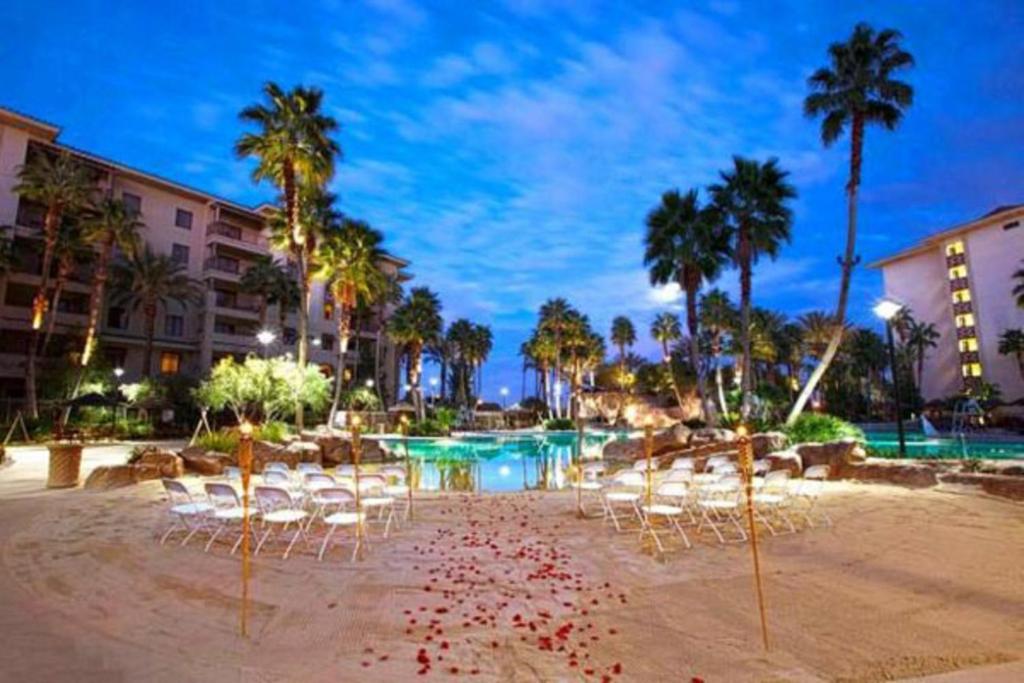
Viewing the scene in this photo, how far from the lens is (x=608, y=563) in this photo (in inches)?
261

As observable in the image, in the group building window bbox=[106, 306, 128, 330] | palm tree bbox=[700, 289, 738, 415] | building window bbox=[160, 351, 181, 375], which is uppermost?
palm tree bbox=[700, 289, 738, 415]

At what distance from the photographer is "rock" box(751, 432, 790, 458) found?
16297mm

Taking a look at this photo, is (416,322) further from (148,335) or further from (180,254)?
(180,254)

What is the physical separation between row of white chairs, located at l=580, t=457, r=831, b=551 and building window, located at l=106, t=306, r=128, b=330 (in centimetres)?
3699

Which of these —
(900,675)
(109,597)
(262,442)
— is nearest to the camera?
(900,675)

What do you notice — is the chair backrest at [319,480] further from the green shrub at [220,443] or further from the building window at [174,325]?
the building window at [174,325]

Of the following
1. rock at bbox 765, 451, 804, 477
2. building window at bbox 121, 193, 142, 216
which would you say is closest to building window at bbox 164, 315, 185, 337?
building window at bbox 121, 193, 142, 216

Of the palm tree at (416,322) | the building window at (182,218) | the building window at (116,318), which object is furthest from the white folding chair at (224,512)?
the building window at (182,218)

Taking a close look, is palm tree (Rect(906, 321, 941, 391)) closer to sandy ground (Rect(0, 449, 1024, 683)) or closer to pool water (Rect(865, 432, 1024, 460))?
pool water (Rect(865, 432, 1024, 460))

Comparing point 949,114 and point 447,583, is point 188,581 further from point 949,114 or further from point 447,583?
point 949,114

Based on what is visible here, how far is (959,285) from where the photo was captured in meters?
50.2

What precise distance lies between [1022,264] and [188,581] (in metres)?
59.1

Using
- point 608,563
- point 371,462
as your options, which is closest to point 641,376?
point 371,462

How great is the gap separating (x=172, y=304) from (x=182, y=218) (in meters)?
6.32
